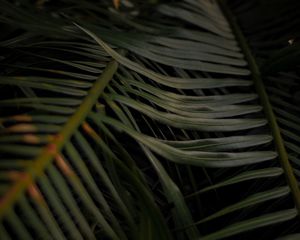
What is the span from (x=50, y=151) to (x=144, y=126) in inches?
10.1

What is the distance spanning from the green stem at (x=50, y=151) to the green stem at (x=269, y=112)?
0.89ft

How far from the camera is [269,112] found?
697mm

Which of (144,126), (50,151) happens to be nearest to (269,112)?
(144,126)

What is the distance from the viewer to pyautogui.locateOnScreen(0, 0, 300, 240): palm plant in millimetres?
456

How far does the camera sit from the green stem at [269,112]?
1.87 feet

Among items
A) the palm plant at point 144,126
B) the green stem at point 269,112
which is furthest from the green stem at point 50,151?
the green stem at point 269,112

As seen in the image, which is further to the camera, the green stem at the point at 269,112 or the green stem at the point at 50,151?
the green stem at the point at 269,112

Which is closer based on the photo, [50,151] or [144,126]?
[50,151]

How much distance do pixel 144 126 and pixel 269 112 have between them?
21cm

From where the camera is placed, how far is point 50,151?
43cm

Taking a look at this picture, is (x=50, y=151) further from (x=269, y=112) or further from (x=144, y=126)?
(x=269, y=112)

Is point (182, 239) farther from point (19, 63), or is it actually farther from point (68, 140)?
point (19, 63)

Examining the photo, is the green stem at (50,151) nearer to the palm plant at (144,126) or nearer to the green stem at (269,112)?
the palm plant at (144,126)

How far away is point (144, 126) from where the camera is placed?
67cm
